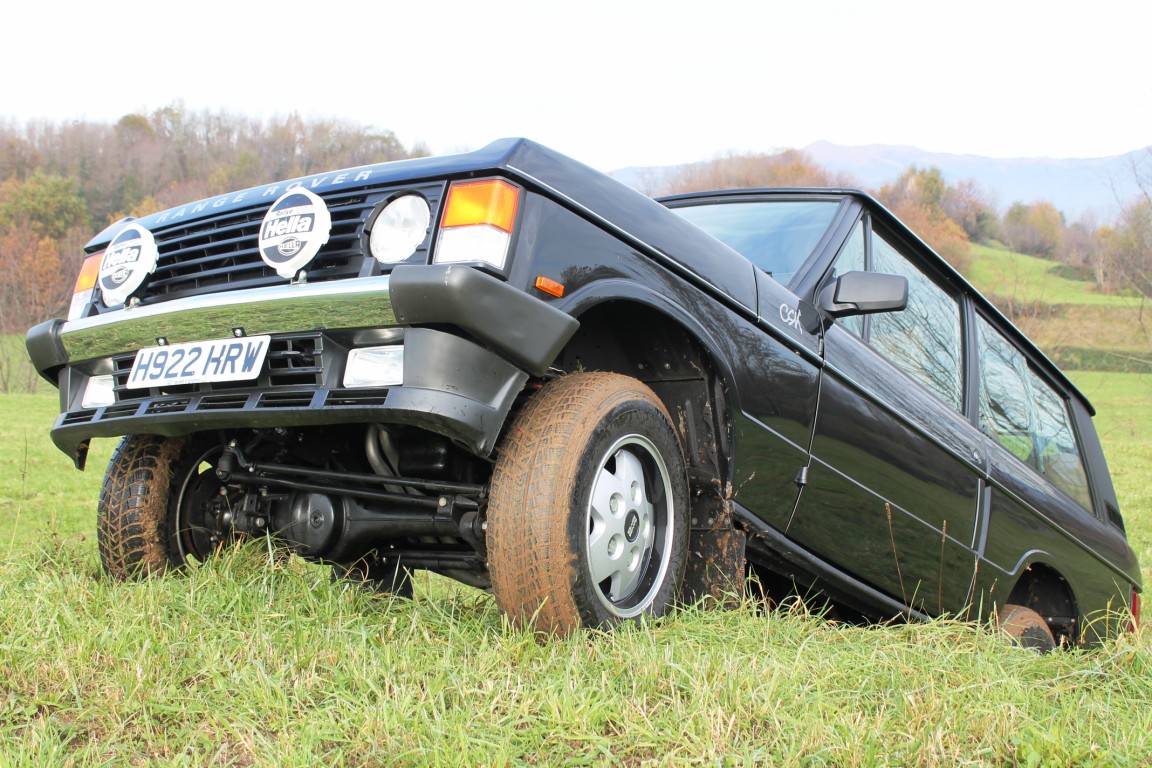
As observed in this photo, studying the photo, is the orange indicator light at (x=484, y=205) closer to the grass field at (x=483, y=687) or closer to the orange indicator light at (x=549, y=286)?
the orange indicator light at (x=549, y=286)

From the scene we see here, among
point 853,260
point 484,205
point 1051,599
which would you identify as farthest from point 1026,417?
point 484,205

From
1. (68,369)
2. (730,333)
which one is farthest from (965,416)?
(68,369)

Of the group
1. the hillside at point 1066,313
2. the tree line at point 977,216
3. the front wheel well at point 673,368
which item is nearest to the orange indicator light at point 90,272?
the front wheel well at point 673,368

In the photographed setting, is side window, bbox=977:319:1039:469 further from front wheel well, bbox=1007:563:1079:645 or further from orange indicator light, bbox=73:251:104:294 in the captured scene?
orange indicator light, bbox=73:251:104:294

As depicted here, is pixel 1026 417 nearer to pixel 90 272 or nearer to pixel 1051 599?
pixel 1051 599

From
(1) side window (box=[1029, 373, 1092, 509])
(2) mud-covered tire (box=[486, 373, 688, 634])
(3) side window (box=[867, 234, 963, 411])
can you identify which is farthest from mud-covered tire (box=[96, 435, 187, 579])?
(1) side window (box=[1029, 373, 1092, 509])

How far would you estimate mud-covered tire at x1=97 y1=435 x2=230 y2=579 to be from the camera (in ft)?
9.45

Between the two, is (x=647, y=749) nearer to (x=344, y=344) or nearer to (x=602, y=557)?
(x=602, y=557)

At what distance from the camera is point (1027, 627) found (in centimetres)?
392

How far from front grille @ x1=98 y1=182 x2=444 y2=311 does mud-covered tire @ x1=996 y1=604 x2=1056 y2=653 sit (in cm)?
294

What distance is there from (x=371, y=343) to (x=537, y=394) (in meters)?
0.43

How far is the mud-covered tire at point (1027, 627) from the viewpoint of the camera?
3.83 m

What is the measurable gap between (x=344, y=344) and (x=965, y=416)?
108 inches

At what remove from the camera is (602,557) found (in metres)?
2.29
